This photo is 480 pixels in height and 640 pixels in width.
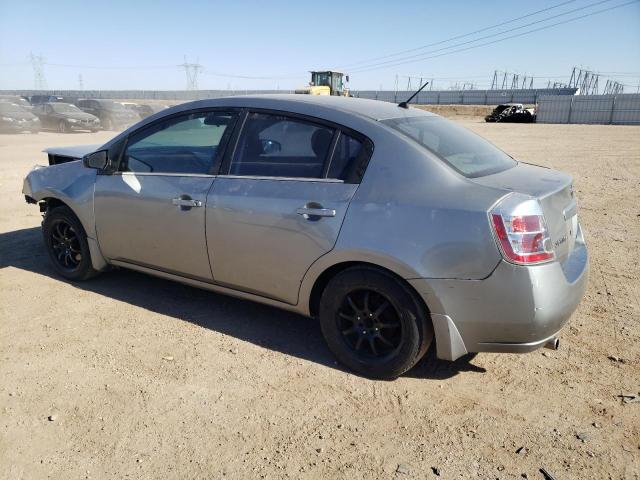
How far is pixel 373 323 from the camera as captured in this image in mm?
3164

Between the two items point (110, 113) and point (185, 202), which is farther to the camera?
point (110, 113)

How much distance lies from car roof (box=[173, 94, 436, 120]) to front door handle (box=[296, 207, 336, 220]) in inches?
26.5

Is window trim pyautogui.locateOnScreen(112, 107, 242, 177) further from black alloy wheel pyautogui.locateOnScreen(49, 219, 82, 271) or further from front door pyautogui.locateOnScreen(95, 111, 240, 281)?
black alloy wheel pyautogui.locateOnScreen(49, 219, 82, 271)

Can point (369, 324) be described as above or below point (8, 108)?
below

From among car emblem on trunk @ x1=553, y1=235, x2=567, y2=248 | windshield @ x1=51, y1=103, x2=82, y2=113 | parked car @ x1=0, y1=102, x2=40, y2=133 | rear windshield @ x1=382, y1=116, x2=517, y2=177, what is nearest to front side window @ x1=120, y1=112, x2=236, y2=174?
rear windshield @ x1=382, y1=116, x2=517, y2=177

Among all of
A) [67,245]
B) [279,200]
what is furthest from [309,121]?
[67,245]

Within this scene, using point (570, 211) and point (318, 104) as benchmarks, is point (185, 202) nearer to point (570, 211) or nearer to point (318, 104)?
point (318, 104)

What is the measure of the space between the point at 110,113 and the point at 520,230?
92.4 feet

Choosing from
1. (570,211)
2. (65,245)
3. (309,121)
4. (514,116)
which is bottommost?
(514,116)

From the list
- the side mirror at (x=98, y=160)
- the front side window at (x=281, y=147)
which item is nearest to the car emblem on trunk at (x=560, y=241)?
the front side window at (x=281, y=147)

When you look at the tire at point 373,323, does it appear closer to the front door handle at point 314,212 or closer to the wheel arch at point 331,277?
the wheel arch at point 331,277

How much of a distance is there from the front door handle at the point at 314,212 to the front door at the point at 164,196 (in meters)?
0.83

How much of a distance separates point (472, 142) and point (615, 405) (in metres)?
1.89

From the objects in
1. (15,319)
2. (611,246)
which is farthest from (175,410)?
(611,246)
